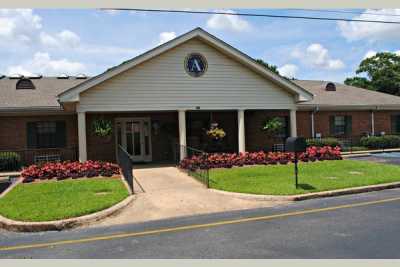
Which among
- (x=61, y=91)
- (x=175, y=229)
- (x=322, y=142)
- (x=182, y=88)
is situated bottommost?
(x=175, y=229)

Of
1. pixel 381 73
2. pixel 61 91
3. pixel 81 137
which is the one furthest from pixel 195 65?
pixel 381 73

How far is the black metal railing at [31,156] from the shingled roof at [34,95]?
2.05 m

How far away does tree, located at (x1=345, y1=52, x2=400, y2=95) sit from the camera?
47938 mm

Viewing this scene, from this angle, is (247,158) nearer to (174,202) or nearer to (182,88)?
(182,88)

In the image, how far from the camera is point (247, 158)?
15.6m

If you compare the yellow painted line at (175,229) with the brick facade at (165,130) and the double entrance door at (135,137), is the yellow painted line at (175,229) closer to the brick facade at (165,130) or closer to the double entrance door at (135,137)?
the brick facade at (165,130)

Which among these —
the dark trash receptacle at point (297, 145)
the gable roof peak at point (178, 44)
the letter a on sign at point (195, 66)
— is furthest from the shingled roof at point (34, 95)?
the dark trash receptacle at point (297, 145)

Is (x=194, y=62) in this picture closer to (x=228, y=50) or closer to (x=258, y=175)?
(x=228, y=50)

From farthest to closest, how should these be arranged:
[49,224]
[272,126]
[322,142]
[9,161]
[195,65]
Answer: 1. [322,142]
2. [272,126]
3. [195,65]
4. [9,161]
5. [49,224]

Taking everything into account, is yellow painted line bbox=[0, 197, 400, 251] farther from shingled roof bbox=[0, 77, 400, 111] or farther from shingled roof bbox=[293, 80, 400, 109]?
shingled roof bbox=[293, 80, 400, 109]

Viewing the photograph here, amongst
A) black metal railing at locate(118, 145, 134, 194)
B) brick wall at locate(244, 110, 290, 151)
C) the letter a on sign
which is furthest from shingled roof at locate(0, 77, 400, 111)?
the letter a on sign

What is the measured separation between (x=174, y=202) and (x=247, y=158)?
6.87m

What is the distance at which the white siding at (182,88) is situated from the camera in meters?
15.3

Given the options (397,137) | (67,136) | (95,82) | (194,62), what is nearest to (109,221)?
(95,82)
